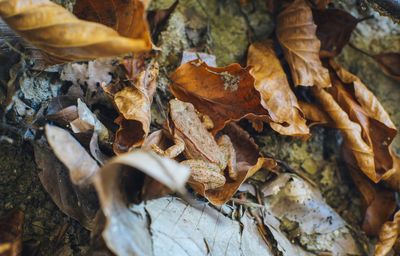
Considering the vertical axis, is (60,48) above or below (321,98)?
above

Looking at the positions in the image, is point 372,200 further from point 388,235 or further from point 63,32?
point 63,32

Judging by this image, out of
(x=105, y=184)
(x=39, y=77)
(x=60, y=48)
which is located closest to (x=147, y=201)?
(x=105, y=184)

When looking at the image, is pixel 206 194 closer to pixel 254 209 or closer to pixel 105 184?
pixel 254 209

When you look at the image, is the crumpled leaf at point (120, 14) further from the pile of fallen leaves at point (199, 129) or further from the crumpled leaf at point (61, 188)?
the crumpled leaf at point (61, 188)

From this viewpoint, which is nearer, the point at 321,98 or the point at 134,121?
the point at 134,121

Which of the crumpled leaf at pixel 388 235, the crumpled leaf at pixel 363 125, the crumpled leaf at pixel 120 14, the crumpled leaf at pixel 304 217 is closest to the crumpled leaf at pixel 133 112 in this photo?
the crumpled leaf at pixel 120 14

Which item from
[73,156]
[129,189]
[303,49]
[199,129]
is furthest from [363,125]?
[73,156]
